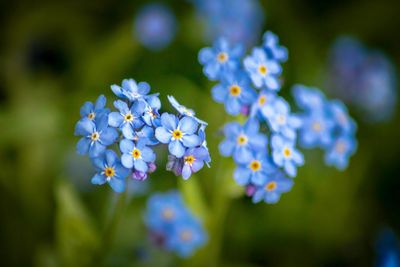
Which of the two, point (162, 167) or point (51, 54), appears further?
point (51, 54)

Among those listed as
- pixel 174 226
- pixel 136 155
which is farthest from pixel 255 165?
pixel 174 226

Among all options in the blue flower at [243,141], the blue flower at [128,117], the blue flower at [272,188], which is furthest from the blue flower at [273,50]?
the blue flower at [128,117]

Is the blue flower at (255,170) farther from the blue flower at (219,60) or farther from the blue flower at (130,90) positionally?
the blue flower at (130,90)

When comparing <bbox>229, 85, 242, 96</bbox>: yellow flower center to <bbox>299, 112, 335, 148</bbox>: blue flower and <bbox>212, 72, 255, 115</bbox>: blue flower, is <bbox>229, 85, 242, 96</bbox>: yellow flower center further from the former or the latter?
<bbox>299, 112, 335, 148</bbox>: blue flower

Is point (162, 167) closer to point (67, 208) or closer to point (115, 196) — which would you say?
point (115, 196)

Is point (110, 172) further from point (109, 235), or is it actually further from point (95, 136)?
point (109, 235)

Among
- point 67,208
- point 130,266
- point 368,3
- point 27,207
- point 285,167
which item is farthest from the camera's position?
point 368,3

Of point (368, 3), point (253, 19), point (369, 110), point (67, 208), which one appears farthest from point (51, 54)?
point (368, 3)
